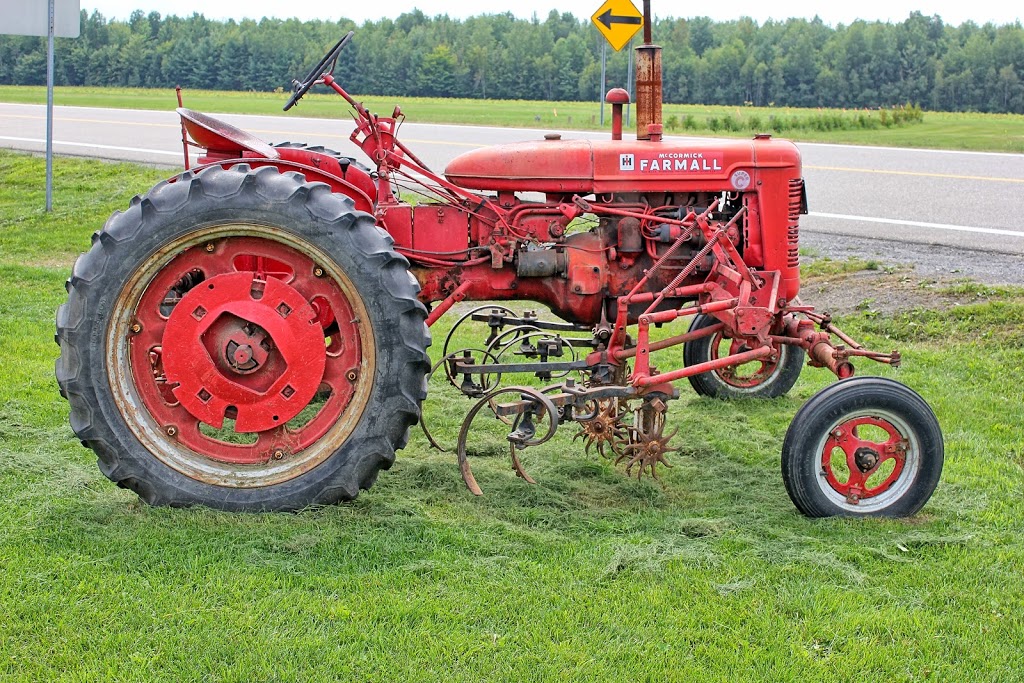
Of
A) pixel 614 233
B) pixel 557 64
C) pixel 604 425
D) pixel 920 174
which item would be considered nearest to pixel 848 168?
pixel 920 174

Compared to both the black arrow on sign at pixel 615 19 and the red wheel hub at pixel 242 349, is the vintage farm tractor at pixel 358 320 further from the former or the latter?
the black arrow on sign at pixel 615 19

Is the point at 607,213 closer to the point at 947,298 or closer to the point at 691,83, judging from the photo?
the point at 947,298

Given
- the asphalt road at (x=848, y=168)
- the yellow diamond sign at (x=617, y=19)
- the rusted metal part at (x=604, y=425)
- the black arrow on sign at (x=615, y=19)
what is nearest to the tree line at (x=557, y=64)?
the asphalt road at (x=848, y=168)

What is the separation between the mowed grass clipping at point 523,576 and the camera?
3566 mm

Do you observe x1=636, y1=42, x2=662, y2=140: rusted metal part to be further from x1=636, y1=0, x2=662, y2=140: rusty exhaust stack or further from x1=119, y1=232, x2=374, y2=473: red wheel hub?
x1=119, y1=232, x2=374, y2=473: red wheel hub

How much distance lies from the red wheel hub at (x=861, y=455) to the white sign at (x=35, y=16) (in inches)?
388

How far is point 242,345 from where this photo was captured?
4633mm

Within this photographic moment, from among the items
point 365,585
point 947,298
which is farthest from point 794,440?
point 947,298

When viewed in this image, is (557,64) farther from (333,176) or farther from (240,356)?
(240,356)

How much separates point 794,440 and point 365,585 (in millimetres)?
1915

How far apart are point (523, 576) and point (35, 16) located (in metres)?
10.1

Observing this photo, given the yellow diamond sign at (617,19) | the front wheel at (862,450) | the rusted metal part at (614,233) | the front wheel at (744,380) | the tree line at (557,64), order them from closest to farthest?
1. the front wheel at (862,450)
2. the rusted metal part at (614,233)
3. the front wheel at (744,380)
4. the yellow diamond sign at (617,19)
5. the tree line at (557,64)

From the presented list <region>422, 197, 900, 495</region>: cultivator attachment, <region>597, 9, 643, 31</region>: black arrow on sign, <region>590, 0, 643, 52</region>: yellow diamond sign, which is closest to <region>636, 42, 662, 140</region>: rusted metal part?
<region>422, 197, 900, 495</region>: cultivator attachment

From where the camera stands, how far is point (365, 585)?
4031 millimetres
